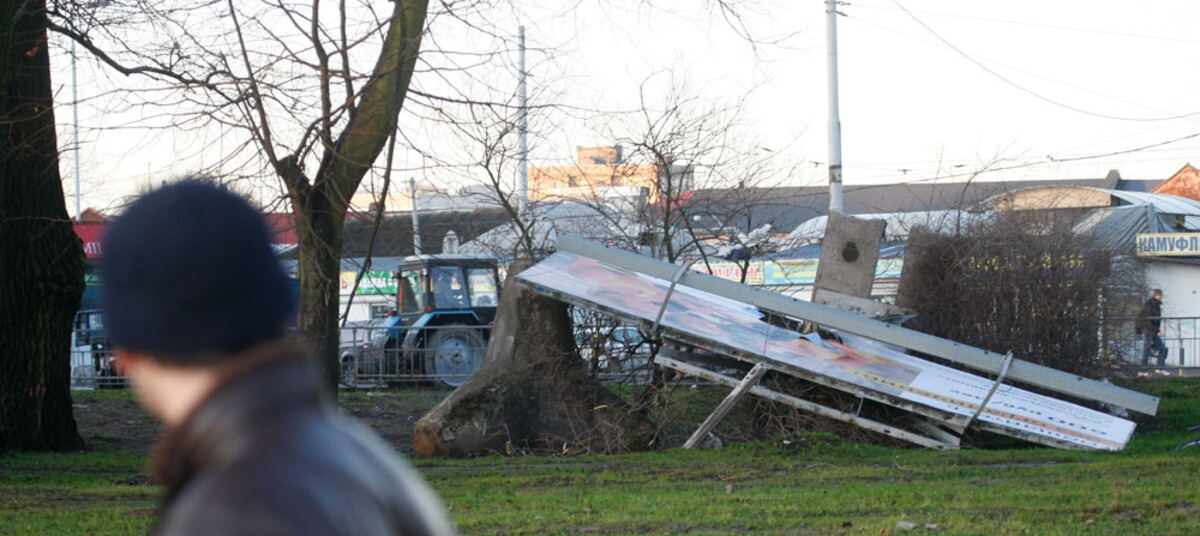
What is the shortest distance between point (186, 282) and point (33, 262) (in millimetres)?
12378

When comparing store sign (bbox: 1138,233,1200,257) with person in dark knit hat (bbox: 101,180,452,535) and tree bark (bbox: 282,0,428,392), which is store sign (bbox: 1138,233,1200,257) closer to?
tree bark (bbox: 282,0,428,392)

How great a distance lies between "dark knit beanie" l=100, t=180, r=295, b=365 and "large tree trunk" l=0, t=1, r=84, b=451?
11.4m

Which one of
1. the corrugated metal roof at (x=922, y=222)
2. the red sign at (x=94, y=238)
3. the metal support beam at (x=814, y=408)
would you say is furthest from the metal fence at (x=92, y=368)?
the metal support beam at (x=814, y=408)

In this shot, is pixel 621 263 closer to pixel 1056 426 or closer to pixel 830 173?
pixel 1056 426

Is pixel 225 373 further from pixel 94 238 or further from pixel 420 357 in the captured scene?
pixel 420 357

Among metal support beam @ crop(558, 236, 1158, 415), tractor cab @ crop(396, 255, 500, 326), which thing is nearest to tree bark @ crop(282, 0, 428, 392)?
metal support beam @ crop(558, 236, 1158, 415)

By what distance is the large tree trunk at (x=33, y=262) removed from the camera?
39.8 feet

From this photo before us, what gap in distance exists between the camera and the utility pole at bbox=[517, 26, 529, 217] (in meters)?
11.7

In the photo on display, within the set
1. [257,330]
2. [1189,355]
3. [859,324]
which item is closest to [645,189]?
[859,324]

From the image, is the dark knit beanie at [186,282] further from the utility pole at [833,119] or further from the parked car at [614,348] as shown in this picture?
the utility pole at [833,119]

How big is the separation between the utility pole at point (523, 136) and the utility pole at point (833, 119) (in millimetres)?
5501

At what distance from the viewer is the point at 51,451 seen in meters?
12.8

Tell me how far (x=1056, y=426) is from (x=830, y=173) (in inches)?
356

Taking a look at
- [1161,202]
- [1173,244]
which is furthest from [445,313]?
[1161,202]
